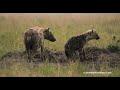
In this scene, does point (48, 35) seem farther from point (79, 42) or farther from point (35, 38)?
point (79, 42)

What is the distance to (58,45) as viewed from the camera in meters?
5.58

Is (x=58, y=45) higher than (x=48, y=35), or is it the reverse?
(x=48, y=35)

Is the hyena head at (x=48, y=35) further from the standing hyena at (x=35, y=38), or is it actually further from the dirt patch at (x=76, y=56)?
the dirt patch at (x=76, y=56)

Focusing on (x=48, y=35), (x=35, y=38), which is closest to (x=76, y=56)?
(x=48, y=35)

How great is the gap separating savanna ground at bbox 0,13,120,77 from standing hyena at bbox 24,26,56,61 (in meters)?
0.08

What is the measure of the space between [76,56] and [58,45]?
1.28ft

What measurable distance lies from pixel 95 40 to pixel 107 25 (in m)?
0.37

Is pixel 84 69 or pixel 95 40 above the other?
pixel 95 40

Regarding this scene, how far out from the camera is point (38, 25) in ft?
18.2

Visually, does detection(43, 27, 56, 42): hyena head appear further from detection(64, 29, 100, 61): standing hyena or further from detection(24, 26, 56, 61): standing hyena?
detection(64, 29, 100, 61): standing hyena

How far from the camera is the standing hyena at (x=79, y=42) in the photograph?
5.54 m

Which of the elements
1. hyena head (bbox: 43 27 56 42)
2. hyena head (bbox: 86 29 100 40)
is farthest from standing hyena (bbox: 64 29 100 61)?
hyena head (bbox: 43 27 56 42)
